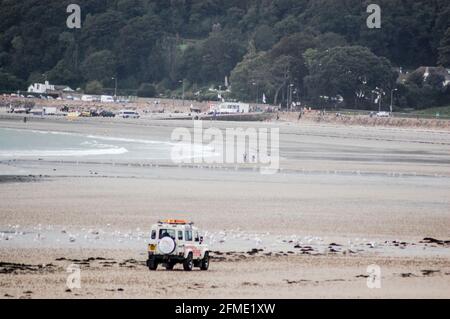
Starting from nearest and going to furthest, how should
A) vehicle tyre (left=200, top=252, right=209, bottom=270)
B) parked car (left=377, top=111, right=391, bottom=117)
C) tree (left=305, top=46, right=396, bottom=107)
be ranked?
vehicle tyre (left=200, top=252, right=209, bottom=270) → parked car (left=377, top=111, right=391, bottom=117) → tree (left=305, top=46, right=396, bottom=107)

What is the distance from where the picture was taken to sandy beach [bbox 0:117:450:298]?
16797 mm

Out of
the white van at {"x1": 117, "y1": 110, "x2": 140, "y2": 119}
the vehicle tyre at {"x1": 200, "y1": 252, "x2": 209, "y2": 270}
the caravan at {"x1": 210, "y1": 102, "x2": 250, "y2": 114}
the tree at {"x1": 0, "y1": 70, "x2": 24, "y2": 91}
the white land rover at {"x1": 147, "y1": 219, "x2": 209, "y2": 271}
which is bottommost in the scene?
the white van at {"x1": 117, "y1": 110, "x2": 140, "y2": 119}

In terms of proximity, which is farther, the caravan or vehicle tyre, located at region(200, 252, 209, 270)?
the caravan

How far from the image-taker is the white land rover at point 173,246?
17719 mm

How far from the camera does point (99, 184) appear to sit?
31328mm

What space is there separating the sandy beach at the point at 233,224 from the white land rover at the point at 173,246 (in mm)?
308

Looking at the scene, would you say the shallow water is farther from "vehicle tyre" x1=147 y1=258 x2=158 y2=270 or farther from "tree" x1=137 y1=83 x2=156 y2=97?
"tree" x1=137 y1=83 x2=156 y2=97

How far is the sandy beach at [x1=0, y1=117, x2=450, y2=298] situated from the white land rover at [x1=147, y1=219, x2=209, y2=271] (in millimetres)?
308

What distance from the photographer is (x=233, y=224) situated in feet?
77.9

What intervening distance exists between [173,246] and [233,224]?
6045 millimetres

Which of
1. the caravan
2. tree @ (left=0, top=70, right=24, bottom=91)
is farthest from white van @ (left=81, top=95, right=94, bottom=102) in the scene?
the caravan

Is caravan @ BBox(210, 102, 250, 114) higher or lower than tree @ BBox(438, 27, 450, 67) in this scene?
lower
